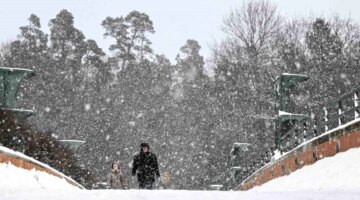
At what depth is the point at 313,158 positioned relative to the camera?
1847 cm

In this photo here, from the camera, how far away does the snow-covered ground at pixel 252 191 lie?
28.7 ft

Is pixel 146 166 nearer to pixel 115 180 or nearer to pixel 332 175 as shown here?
pixel 115 180

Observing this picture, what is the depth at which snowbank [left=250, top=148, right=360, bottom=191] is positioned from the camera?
45.3 feet

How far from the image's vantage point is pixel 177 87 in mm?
86562

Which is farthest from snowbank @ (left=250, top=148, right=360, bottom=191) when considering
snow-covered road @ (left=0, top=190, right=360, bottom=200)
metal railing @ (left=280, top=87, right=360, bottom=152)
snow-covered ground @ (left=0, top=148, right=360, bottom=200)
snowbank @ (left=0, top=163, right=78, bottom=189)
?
snowbank @ (left=0, top=163, right=78, bottom=189)

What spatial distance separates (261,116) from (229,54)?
7963 millimetres

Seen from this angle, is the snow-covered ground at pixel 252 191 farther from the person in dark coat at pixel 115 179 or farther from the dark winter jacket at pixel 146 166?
the dark winter jacket at pixel 146 166

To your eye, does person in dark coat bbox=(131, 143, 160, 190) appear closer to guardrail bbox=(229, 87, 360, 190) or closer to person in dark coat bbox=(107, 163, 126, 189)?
person in dark coat bbox=(107, 163, 126, 189)

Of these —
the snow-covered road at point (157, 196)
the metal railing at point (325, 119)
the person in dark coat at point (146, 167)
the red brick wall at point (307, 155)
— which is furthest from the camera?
the metal railing at point (325, 119)

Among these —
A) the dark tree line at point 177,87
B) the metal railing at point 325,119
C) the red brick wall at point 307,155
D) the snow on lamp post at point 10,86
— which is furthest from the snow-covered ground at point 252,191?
the dark tree line at point 177,87

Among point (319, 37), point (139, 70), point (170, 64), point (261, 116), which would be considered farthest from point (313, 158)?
point (170, 64)

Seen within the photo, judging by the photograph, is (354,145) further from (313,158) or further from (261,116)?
(261,116)

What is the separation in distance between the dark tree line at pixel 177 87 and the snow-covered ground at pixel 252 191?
1655 centimetres

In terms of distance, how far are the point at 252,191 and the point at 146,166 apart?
13.9ft
